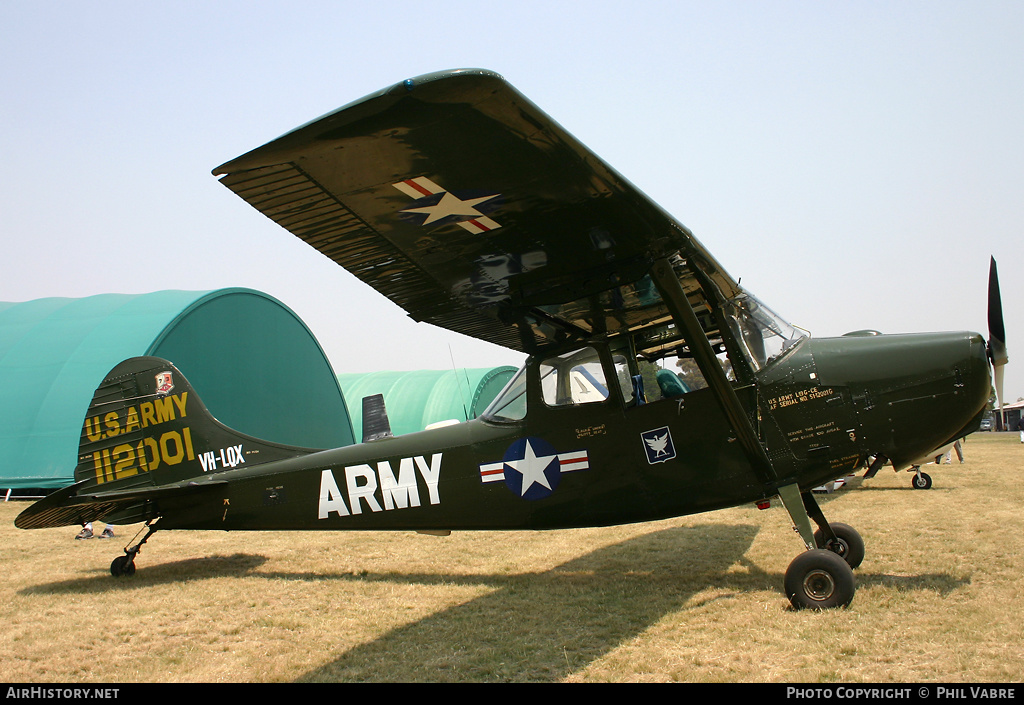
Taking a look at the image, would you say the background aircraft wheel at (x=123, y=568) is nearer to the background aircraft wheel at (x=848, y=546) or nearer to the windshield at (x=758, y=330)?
the windshield at (x=758, y=330)

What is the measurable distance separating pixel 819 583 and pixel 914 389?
168cm

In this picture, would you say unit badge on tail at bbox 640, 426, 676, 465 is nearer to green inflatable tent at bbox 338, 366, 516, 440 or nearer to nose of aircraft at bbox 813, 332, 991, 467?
nose of aircraft at bbox 813, 332, 991, 467

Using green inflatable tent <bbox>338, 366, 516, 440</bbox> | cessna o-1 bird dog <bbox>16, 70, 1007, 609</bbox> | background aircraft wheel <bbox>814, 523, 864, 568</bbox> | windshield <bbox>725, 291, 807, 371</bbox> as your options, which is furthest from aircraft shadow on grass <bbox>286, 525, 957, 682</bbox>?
green inflatable tent <bbox>338, 366, 516, 440</bbox>

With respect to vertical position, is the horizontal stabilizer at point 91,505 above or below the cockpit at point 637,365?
below

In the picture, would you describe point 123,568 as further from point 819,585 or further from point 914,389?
point 914,389

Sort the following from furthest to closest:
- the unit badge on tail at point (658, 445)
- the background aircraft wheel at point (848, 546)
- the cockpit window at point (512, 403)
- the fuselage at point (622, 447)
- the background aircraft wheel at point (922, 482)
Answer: the background aircraft wheel at point (922, 482) → the cockpit window at point (512, 403) → the background aircraft wheel at point (848, 546) → the unit badge on tail at point (658, 445) → the fuselage at point (622, 447)

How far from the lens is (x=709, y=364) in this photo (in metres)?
5.15

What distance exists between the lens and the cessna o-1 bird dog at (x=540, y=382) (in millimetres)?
3756

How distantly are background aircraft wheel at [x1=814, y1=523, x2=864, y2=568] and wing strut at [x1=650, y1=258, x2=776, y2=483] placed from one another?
1.14 meters

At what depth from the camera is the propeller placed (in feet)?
17.1

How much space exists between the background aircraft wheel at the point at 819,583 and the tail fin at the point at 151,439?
5.32 metres

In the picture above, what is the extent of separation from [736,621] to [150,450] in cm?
634

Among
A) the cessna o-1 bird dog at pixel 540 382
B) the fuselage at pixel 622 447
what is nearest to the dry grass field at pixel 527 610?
the cessna o-1 bird dog at pixel 540 382

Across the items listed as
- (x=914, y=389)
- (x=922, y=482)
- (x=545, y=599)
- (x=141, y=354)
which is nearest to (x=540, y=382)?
(x=545, y=599)
